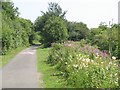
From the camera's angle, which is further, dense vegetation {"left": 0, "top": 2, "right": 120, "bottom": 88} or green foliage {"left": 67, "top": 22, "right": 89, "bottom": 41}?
green foliage {"left": 67, "top": 22, "right": 89, "bottom": 41}

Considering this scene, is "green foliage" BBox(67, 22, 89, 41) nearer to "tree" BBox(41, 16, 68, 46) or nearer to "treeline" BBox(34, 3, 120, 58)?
"treeline" BBox(34, 3, 120, 58)

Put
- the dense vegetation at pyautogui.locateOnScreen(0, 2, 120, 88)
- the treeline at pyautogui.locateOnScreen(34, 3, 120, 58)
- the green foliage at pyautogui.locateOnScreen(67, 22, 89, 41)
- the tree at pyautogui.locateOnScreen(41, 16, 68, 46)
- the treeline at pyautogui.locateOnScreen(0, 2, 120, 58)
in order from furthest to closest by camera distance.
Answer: the green foliage at pyautogui.locateOnScreen(67, 22, 89, 41) → the tree at pyautogui.locateOnScreen(41, 16, 68, 46) → the treeline at pyautogui.locateOnScreen(0, 2, 120, 58) → the treeline at pyautogui.locateOnScreen(34, 3, 120, 58) → the dense vegetation at pyautogui.locateOnScreen(0, 2, 120, 88)

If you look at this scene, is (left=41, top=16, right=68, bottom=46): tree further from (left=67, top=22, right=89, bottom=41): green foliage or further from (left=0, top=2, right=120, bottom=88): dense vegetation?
(left=67, top=22, right=89, bottom=41): green foliage

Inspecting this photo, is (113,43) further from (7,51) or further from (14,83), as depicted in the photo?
(14,83)

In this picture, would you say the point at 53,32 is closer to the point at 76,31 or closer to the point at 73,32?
the point at 73,32

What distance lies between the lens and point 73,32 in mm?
62438

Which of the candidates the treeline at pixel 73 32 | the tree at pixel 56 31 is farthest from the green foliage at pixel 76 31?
the tree at pixel 56 31

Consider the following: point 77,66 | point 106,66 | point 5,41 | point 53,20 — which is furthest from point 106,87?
point 53,20

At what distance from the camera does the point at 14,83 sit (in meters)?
13.1

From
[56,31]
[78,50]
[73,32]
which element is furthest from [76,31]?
[78,50]

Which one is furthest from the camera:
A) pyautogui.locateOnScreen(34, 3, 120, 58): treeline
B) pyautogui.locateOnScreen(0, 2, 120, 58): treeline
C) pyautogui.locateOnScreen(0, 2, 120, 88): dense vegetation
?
pyautogui.locateOnScreen(0, 2, 120, 58): treeline

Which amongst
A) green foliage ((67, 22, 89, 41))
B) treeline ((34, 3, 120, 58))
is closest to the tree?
treeline ((34, 3, 120, 58))

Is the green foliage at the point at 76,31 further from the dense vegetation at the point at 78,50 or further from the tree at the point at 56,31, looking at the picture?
the tree at the point at 56,31

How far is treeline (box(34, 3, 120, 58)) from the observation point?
27.1 meters
